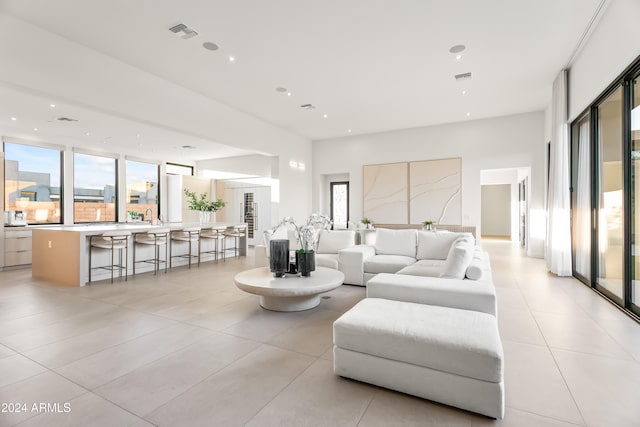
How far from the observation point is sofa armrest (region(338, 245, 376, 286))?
16.7 ft

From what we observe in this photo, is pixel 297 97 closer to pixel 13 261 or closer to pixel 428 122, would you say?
pixel 428 122

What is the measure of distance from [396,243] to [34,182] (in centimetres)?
864

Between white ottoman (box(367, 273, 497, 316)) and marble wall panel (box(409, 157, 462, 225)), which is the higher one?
marble wall panel (box(409, 157, 462, 225))

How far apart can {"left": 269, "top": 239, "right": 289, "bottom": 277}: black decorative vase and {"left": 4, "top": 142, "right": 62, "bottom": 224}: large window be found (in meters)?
7.23

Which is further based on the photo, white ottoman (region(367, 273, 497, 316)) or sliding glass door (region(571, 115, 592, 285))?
sliding glass door (region(571, 115, 592, 285))

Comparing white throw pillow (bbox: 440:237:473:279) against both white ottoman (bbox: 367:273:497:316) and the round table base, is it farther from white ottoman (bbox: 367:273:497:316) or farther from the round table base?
the round table base

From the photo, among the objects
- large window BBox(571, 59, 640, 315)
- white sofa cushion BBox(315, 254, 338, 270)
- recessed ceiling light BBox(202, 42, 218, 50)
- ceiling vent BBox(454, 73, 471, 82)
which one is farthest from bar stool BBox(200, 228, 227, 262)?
large window BBox(571, 59, 640, 315)

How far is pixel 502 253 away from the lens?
28.7ft

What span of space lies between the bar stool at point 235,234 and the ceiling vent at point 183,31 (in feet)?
15.5

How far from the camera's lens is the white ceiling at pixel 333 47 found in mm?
3688

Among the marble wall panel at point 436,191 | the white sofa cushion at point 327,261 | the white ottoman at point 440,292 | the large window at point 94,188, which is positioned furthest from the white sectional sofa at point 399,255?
the large window at point 94,188

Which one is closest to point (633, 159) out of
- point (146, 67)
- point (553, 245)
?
point (553, 245)

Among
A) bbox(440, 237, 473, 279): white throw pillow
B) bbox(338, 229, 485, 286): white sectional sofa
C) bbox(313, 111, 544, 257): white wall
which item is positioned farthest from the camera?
bbox(313, 111, 544, 257): white wall

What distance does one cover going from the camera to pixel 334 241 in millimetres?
5895
